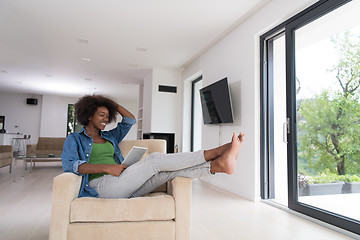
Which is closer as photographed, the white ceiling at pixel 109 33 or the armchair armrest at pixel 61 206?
the armchair armrest at pixel 61 206

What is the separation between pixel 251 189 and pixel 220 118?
1205mm

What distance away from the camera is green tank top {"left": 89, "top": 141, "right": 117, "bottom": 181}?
1935 mm

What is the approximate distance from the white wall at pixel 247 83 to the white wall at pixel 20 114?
362 inches

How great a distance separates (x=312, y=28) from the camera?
2807 millimetres

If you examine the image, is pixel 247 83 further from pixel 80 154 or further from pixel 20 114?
pixel 20 114

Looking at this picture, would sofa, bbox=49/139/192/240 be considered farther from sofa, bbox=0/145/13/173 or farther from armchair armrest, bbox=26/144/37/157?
armchair armrest, bbox=26/144/37/157

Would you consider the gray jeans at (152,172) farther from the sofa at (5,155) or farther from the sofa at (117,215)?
the sofa at (5,155)

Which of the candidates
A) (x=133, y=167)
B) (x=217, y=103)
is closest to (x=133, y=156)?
(x=133, y=167)

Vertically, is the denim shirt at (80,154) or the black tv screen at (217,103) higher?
the black tv screen at (217,103)

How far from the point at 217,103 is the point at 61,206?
10.2 ft

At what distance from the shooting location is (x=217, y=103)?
4.20 m

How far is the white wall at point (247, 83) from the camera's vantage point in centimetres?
335

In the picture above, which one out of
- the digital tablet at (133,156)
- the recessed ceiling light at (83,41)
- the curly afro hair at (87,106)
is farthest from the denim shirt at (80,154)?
the recessed ceiling light at (83,41)

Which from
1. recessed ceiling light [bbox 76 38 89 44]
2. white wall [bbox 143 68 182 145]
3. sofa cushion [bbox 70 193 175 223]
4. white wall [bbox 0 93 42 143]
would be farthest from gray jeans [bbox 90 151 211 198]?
white wall [bbox 0 93 42 143]
